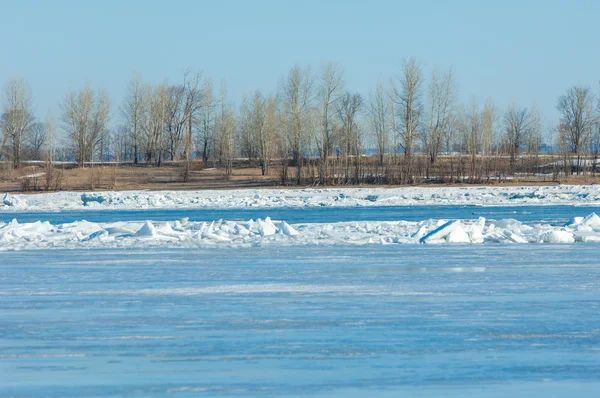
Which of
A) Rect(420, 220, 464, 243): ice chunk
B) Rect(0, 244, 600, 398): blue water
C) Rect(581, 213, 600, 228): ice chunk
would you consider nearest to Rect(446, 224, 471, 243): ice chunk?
Rect(420, 220, 464, 243): ice chunk

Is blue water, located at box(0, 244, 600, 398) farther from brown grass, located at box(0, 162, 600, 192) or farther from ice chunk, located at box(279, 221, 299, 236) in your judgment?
brown grass, located at box(0, 162, 600, 192)

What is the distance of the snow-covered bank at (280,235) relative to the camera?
13984 millimetres

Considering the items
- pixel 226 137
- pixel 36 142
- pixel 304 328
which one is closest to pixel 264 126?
pixel 226 137

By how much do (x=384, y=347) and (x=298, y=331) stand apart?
856mm

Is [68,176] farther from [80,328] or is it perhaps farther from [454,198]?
[80,328]

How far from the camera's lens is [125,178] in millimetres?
49719

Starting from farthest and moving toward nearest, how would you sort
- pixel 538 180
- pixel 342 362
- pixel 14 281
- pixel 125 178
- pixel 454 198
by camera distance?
1. pixel 125 178
2. pixel 538 180
3. pixel 454 198
4. pixel 14 281
5. pixel 342 362

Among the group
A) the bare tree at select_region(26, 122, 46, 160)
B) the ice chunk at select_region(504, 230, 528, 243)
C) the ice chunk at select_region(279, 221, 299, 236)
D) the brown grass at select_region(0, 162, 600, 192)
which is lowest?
the ice chunk at select_region(504, 230, 528, 243)

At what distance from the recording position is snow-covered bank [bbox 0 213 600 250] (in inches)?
551

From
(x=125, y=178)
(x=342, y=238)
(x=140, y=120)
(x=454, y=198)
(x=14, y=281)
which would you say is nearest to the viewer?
(x=14, y=281)

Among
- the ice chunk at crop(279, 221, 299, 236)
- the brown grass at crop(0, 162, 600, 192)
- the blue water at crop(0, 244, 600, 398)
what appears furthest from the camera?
the brown grass at crop(0, 162, 600, 192)

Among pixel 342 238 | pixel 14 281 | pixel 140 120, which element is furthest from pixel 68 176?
pixel 14 281

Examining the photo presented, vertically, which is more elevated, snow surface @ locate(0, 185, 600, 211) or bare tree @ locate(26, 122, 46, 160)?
bare tree @ locate(26, 122, 46, 160)

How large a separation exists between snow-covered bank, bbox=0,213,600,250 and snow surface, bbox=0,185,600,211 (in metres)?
14.8
